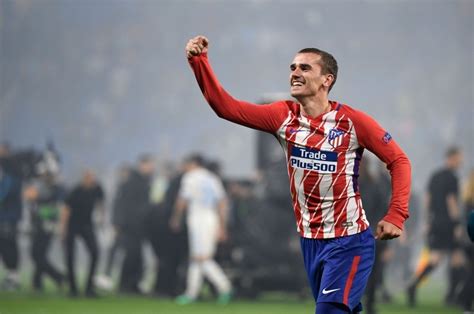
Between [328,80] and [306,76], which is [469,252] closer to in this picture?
[328,80]

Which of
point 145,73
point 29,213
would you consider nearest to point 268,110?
point 29,213

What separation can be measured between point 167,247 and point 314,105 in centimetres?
1073

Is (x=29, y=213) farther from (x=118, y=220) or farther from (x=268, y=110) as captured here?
(x=268, y=110)

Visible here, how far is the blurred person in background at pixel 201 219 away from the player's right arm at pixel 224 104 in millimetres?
9103

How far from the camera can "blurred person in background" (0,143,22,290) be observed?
1766cm

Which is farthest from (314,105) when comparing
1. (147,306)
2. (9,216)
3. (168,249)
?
(9,216)

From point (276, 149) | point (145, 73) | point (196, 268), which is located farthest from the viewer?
point (145, 73)

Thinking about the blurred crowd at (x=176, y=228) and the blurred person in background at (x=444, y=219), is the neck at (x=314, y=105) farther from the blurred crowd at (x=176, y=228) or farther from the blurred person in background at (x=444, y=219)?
the blurred person in background at (x=444, y=219)

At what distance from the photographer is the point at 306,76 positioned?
662 cm

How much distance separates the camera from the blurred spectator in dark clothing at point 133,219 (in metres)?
17.9

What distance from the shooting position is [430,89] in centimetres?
2703

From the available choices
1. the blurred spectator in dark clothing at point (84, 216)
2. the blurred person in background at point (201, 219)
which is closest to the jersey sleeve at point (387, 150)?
the blurred person in background at point (201, 219)

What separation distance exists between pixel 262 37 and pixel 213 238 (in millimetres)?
13873

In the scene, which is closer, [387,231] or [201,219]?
[387,231]
